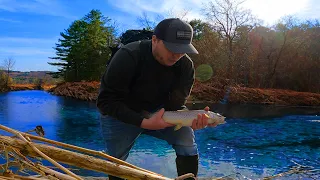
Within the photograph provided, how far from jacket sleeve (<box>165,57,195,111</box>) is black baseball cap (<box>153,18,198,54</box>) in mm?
398

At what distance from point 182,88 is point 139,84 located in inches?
17.4

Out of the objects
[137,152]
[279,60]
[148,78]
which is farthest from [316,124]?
[279,60]

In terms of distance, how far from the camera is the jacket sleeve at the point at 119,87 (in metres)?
2.90

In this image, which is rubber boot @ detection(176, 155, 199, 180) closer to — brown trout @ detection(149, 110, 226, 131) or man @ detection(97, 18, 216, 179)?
man @ detection(97, 18, 216, 179)

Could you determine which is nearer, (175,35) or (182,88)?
(175,35)

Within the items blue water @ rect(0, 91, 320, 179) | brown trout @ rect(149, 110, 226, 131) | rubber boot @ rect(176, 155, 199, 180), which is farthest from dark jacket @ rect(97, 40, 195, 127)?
blue water @ rect(0, 91, 320, 179)

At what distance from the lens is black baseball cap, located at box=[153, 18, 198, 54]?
2752 millimetres

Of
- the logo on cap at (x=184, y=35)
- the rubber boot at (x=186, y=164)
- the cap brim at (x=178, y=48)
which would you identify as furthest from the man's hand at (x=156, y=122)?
the logo on cap at (x=184, y=35)

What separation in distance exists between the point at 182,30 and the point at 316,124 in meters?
14.4

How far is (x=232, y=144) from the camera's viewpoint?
10.1m

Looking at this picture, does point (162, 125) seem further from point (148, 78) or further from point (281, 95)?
point (281, 95)

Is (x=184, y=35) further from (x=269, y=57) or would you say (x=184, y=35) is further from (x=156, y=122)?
(x=269, y=57)

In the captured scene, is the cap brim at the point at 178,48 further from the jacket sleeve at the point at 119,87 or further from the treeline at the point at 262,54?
the treeline at the point at 262,54

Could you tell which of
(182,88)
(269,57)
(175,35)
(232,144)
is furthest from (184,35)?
(269,57)
